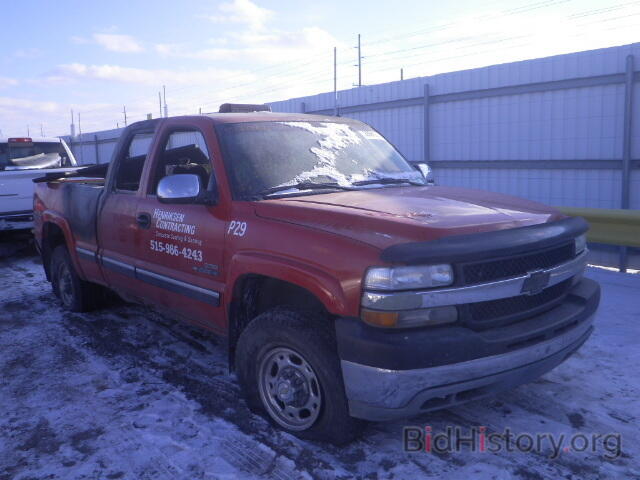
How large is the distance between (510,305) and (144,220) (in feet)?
8.99

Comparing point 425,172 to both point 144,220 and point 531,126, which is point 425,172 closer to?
point 144,220

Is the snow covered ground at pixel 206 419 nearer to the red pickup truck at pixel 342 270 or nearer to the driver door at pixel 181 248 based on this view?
the red pickup truck at pixel 342 270

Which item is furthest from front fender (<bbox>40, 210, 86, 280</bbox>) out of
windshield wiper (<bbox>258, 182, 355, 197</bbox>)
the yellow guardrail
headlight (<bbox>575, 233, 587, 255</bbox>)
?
the yellow guardrail

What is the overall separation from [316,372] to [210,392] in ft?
4.02

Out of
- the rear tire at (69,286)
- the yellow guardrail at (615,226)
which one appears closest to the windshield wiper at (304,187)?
the rear tire at (69,286)

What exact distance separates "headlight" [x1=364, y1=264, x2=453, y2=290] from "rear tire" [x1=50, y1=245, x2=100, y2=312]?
13.3 feet

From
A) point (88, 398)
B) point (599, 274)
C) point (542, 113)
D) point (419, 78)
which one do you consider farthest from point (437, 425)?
point (419, 78)

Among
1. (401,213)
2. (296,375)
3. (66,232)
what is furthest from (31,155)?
(401,213)

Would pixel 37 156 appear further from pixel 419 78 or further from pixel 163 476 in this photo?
pixel 163 476

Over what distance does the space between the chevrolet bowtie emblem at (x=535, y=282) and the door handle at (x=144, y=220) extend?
274cm

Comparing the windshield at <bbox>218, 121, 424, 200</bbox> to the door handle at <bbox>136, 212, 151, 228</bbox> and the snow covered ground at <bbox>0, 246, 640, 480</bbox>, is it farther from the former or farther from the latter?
the snow covered ground at <bbox>0, 246, 640, 480</bbox>

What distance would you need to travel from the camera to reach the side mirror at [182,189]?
3758 millimetres

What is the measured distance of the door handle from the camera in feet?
14.5

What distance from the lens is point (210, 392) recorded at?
13.2 feet
